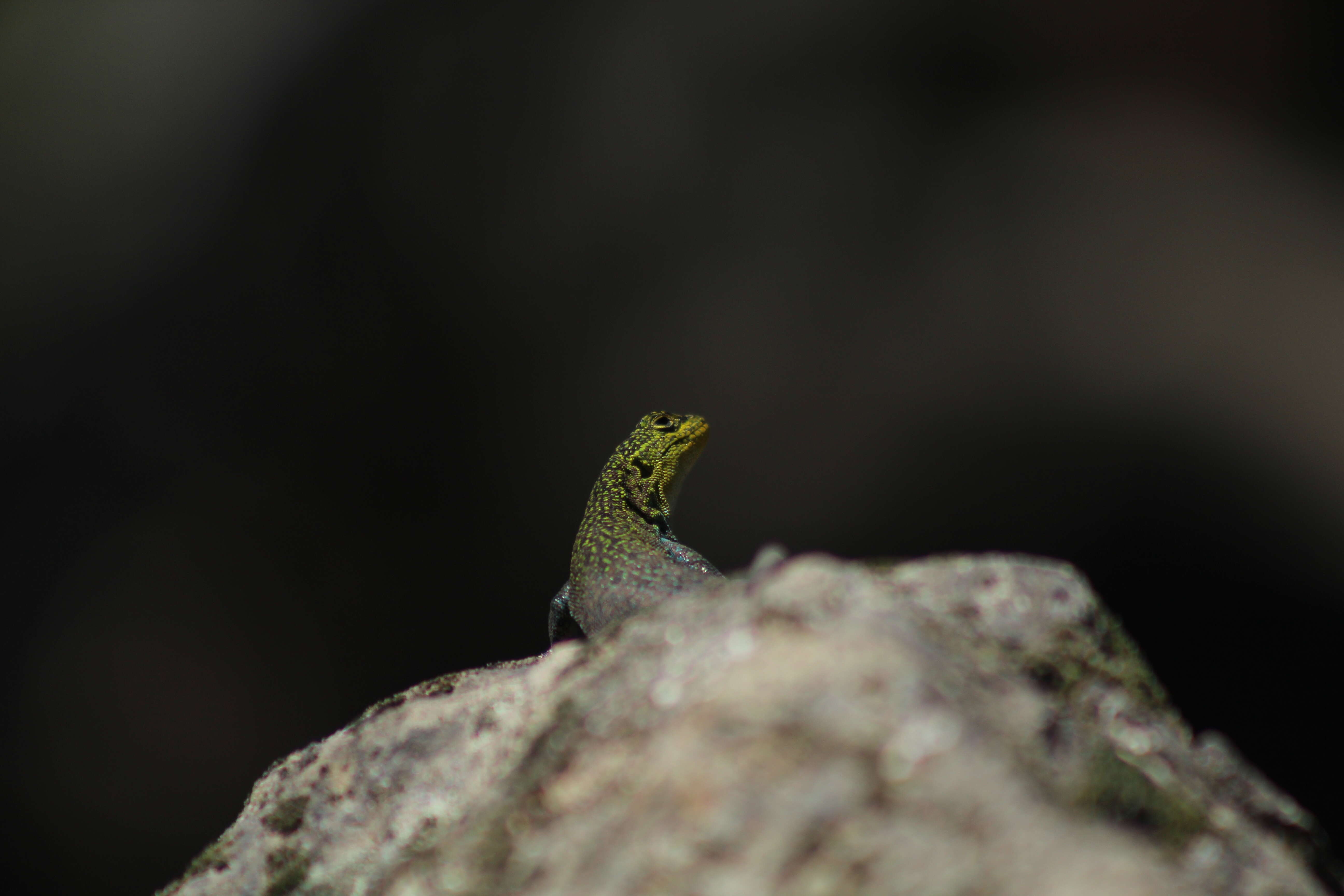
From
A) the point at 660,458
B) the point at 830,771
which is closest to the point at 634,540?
the point at 660,458

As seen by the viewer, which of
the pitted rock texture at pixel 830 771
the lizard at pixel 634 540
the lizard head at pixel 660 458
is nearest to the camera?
the pitted rock texture at pixel 830 771

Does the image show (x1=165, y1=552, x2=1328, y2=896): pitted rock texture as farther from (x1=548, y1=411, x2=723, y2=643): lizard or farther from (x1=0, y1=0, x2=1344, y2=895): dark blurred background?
(x1=0, y1=0, x2=1344, y2=895): dark blurred background

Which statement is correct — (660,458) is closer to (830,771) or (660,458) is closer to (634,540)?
(634,540)

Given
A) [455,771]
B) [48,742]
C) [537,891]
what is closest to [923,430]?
[455,771]

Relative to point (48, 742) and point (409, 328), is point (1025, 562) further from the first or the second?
point (48, 742)

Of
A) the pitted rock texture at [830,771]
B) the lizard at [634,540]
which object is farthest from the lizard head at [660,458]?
the pitted rock texture at [830,771]

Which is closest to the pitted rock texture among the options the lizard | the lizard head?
the lizard

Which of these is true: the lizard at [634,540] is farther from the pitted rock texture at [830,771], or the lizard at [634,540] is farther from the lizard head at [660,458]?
the pitted rock texture at [830,771]
